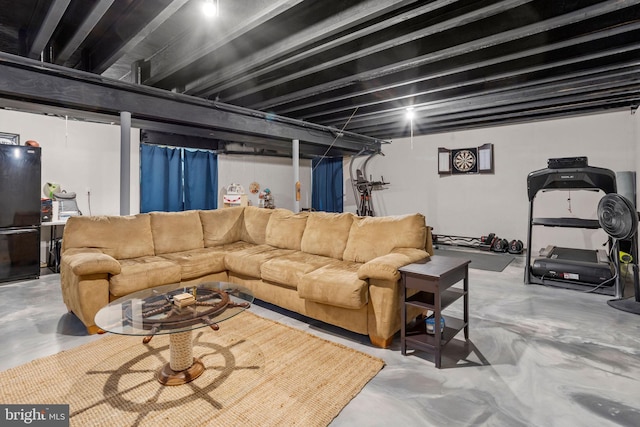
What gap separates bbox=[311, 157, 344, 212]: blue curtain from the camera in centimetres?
948

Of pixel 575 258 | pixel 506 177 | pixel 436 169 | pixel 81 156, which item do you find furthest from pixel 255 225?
pixel 506 177

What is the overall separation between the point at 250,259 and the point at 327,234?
85 centimetres

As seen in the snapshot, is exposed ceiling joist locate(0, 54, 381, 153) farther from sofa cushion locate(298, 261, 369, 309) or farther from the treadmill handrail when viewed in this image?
the treadmill handrail

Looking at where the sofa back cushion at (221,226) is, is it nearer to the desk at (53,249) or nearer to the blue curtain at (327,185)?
the desk at (53,249)

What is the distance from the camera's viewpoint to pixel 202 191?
686 centimetres

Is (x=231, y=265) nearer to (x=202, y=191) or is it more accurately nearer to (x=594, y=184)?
(x=202, y=191)

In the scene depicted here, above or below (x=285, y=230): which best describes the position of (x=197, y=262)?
below

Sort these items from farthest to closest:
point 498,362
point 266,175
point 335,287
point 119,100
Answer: point 266,175 < point 119,100 < point 335,287 < point 498,362

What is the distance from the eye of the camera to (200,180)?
682cm

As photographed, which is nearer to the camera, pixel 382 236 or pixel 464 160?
pixel 382 236

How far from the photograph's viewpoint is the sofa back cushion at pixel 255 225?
13.5 feet

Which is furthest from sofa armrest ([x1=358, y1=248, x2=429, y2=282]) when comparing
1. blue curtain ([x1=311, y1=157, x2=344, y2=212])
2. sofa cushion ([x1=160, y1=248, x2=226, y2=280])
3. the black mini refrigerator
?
blue curtain ([x1=311, y1=157, x2=344, y2=212])

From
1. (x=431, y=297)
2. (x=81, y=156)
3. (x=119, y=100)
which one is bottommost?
(x=431, y=297)

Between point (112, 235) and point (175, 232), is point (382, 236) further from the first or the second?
point (112, 235)
